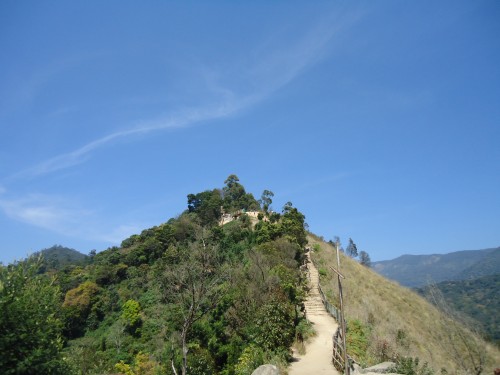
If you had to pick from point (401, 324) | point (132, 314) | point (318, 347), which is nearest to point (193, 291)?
point (318, 347)

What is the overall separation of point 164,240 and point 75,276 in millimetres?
16410

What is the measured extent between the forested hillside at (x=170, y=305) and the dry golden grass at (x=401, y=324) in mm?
5112

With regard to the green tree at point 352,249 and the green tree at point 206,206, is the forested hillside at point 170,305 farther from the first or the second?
the green tree at point 352,249

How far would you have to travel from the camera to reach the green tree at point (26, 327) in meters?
11.6

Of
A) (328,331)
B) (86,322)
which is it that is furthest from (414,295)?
(86,322)

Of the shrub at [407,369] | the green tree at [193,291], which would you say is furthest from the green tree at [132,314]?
the shrub at [407,369]

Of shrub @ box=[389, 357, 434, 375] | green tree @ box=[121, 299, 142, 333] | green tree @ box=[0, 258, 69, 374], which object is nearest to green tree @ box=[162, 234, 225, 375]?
green tree @ box=[121, 299, 142, 333]

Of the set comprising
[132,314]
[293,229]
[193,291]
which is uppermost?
[293,229]

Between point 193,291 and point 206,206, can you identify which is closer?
point 193,291

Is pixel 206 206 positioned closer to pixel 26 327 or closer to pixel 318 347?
pixel 318 347

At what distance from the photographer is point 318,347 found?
22.3m

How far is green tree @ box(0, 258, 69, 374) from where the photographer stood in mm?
11633

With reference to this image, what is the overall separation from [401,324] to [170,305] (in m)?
24.6

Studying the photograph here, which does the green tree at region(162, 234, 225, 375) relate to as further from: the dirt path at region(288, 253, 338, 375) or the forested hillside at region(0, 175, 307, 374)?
the dirt path at region(288, 253, 338, 375)
